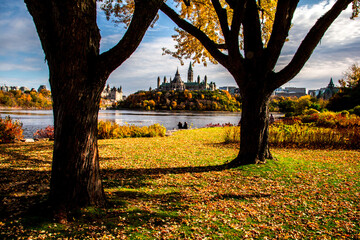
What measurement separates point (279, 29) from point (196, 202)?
5.24m

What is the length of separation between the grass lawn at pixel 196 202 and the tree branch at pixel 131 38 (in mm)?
2361

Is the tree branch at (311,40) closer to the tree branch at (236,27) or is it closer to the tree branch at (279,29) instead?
the tree branch at (279,29)

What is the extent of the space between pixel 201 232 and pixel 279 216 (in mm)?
1583

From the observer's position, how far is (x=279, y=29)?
624 cm

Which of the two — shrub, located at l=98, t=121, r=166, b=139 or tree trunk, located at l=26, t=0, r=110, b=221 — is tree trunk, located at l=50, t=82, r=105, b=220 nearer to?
tree trunk, located at l=26, t=0, r=110, b=221

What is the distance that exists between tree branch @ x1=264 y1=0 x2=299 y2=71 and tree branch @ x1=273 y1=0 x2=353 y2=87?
49cm

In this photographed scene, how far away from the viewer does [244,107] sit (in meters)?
6.93

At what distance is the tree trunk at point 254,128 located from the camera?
22.1 ft

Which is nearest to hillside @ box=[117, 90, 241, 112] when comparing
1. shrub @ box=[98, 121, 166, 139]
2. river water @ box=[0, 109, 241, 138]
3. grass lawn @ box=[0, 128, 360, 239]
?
river water @ box=[0, 109, 241, 138]

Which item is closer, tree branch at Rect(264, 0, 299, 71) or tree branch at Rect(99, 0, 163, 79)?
tree branch at Rect(99, 0, 163, 79)

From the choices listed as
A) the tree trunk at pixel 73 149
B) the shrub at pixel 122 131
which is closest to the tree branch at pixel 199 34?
the tree trunk at pixel 73 149

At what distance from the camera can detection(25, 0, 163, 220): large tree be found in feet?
10.4

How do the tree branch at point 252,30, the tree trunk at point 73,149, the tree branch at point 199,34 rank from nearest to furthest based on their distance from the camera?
1. the tree trunk at point 73,149
2. the tree branch at point 252,30
3. the tree branch at point 199,34

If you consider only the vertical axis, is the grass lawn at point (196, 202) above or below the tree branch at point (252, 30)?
below
